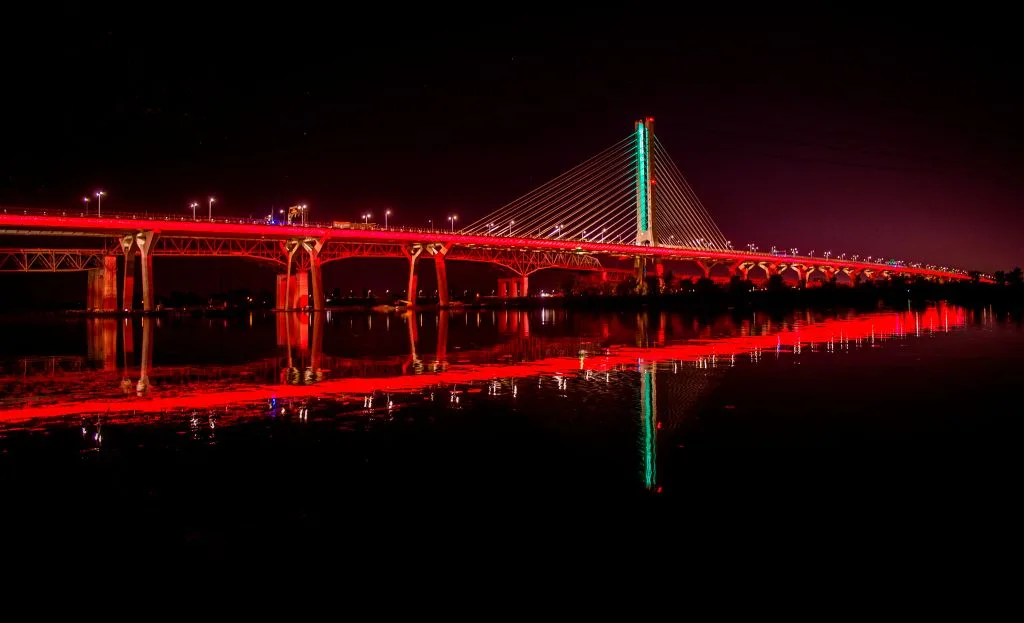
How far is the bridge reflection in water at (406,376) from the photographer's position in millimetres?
12047

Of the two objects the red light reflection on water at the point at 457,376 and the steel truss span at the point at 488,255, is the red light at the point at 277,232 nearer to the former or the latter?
the steel truss span at the point at 488,255

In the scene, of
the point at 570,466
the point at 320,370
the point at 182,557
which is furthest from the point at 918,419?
the point at 320,370

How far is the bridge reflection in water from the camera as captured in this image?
12.0 metres

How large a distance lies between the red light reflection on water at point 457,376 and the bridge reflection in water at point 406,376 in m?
0.03

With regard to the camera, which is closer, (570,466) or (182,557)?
(182,557)

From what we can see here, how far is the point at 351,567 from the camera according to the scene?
212 inches

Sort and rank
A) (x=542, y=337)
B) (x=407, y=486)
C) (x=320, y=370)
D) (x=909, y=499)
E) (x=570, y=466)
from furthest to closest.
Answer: (x=542, y=337) < (x=320, y=370) < (x=570, y=466) < (x=407, y=486) < (x=909, y=499)

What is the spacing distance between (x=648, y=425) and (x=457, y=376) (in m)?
7.20

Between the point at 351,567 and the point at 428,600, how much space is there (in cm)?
80

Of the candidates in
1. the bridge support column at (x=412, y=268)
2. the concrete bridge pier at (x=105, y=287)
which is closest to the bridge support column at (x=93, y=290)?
the concrete bridge pier at (x=105, y=287)

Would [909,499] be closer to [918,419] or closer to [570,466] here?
[570,466]

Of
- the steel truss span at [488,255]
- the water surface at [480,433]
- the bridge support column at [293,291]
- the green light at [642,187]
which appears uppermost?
the green light at [642,187]

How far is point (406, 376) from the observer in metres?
16.7

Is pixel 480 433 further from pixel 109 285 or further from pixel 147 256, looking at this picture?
pixel 109 285
